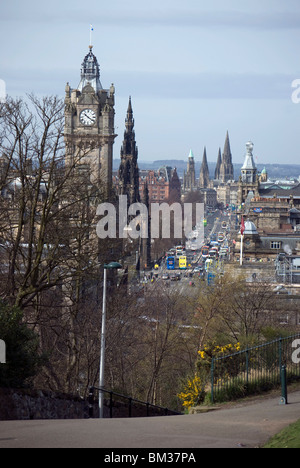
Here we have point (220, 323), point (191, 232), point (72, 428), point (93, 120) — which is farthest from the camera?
point (191, 232)

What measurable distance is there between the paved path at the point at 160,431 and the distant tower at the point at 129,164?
10841 centimetres

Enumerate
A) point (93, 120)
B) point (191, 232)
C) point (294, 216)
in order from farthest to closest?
point (191, 232)
point (294, 216)
point (93, 120)

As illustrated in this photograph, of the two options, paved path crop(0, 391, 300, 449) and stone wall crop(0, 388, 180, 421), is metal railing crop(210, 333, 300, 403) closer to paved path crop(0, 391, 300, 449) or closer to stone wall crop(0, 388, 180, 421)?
paved path crop(0, 391, 300, 449)

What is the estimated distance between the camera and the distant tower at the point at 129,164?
127419 millimetres

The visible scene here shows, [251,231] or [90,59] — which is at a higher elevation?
[90,59]

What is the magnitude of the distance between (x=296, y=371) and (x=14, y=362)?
7.06m

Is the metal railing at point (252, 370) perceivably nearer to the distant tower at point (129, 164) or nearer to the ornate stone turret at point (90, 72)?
the ornate stone turret at point (90, 72)

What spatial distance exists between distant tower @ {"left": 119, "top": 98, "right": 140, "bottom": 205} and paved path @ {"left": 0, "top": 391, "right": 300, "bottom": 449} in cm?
10841

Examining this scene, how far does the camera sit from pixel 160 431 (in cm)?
1580

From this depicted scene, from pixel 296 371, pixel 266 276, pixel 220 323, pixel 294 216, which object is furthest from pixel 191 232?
pixel 296 371

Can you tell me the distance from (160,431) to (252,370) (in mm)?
6974

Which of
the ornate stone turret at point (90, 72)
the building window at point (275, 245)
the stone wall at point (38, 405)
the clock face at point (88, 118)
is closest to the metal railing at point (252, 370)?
the stone wall at point (38, 405)
